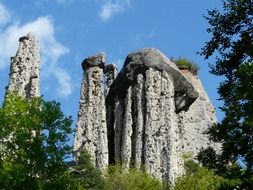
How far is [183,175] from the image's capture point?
29094mm

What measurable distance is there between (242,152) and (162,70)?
62.6 feet

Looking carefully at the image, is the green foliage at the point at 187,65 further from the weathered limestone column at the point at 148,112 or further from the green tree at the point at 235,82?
the green tree at the point at 235,82

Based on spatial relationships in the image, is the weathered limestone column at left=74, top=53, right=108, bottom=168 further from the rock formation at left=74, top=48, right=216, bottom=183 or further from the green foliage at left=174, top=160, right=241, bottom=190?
the green foliage at left=174, top=160, right=241, bottom=190

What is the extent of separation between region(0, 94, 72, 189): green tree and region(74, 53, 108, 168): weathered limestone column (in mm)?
8873

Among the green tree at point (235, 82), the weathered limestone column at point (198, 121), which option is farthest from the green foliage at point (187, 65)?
the green tree at point (235, 82)

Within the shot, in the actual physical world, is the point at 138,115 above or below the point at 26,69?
above

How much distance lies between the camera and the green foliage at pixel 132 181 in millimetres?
26453

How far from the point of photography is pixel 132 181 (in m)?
26.8

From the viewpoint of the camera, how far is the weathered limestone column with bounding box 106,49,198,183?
30141 mm

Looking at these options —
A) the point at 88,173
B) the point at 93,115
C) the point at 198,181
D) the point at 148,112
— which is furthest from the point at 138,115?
the point at 88,173

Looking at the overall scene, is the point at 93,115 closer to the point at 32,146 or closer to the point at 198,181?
the point at 198,181

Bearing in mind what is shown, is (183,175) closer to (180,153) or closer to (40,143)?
(180,153)

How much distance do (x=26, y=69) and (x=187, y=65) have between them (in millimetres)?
20040

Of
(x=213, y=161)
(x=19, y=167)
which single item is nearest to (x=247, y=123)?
(x=213, y=161)
